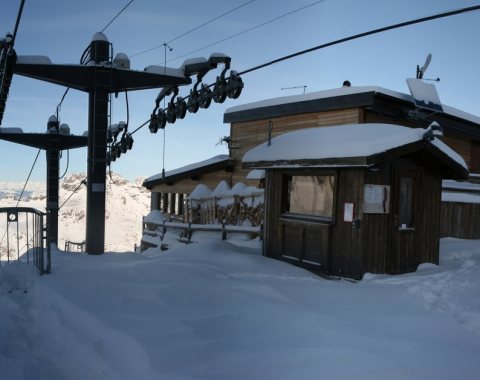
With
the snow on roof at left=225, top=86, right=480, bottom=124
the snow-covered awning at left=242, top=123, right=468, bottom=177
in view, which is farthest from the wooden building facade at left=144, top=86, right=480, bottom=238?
the snow-covered awning at left=242, top=123, right=468, bottom=177

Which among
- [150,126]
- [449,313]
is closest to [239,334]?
[449,313]

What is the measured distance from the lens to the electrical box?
891cm

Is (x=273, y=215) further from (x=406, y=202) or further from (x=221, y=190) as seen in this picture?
(x=221, y=190)

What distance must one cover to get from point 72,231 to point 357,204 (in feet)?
265

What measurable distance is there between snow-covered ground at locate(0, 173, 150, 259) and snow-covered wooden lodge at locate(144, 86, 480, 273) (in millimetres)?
49225

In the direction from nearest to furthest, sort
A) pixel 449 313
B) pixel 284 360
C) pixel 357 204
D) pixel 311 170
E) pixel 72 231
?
pixel 284 360 → pixel 449 313 → pixel 357 204 → pixel 311 170 → pixel 72 231

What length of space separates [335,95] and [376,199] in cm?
753

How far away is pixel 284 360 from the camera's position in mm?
4277

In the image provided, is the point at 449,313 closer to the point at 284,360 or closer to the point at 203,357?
the point at 284,360

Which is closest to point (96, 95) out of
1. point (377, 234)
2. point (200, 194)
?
point (377, 234)

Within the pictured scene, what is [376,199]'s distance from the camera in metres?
9.08

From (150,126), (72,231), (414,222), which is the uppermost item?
(150,126)

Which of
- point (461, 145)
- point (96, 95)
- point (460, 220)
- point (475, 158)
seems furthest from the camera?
point (475, 158)

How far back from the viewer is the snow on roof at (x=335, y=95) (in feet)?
49.2
